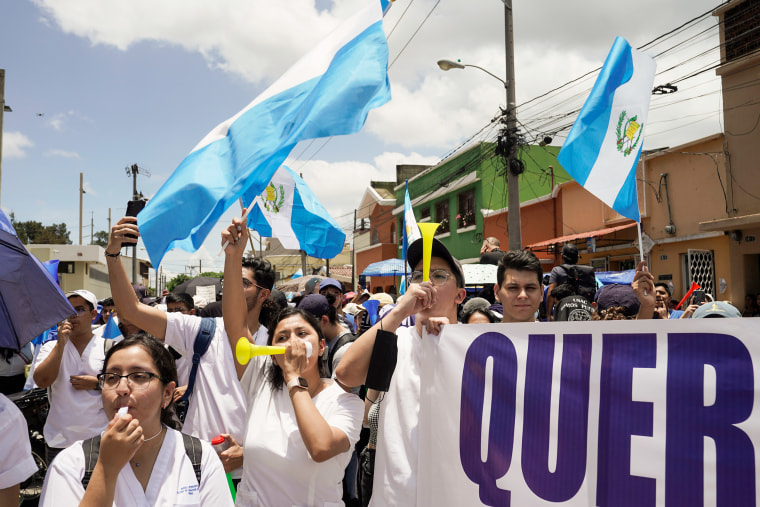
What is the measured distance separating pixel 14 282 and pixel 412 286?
1.56 m

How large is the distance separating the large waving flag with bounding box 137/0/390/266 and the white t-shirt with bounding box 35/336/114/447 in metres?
1.71

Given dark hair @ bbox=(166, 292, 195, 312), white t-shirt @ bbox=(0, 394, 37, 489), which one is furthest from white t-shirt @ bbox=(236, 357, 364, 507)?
dark hair @ bbox=(166, 292, 195, 312)

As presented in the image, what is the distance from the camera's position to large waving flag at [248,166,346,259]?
5.13 meters

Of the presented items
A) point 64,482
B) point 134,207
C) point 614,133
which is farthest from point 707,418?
point 134,207

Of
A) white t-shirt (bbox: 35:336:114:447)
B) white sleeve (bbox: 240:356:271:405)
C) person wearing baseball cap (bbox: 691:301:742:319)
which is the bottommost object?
white t-shirt (bbox: 35:336:114:447)

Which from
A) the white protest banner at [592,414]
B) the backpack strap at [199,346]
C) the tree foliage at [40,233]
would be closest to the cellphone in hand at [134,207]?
the backpack strap at [199,346]

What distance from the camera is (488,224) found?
23.3 metres

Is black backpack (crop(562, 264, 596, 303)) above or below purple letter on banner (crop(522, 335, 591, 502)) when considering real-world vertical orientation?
above

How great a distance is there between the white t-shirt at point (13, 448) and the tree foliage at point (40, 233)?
2334 inches

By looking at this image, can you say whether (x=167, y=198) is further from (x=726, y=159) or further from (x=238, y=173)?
(x=726, y=159)

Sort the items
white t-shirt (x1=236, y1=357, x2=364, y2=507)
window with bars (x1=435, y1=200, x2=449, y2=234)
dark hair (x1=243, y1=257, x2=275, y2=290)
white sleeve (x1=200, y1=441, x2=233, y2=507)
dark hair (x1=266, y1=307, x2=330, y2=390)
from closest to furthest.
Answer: white sleeve (x1=200, y1=441, x2=233, y2=507), white t-shirt (x1=236, y1=357, x2=364, y2=507), dark hair (x1=266, y1=307, x2=330, y2=390), dark hair (x1=243, y1=257, x2=275, y2=290), window with bars (x1=435, y1=200, x2=449, y2=234)

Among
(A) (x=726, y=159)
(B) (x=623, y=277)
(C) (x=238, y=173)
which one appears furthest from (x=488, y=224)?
(C) (x=238, y=173)

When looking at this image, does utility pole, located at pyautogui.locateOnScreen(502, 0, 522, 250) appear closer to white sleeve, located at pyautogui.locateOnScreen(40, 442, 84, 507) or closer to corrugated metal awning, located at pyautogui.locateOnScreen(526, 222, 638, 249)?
corrugated metal awning, located at pyautogui.locateOnScreen(526, 222, 638, 249)

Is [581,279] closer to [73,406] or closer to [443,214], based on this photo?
[73,406]
